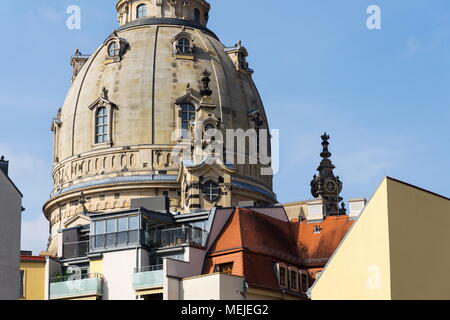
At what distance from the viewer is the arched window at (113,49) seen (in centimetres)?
9831

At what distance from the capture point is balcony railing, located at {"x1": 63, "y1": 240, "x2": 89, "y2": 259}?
69.9 meters

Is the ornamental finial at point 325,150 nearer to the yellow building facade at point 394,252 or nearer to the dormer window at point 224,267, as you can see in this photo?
the dormer window at point 224,267

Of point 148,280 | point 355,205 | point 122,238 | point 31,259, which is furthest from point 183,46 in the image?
point 148,280

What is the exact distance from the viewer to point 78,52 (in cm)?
10356

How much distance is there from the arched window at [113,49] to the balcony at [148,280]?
125ft

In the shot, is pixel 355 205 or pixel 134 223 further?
pixel 355 205

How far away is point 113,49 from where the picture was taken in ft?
324

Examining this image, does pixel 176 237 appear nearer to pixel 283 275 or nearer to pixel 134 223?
pixel 134 223

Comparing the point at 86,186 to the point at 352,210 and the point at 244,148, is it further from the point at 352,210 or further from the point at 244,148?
the point at 352,210

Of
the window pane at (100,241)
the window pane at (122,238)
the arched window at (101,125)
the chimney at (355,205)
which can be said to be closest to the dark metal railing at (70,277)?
the window pane at (100,241)

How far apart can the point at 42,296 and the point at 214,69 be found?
115ft

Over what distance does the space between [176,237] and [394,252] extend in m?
26.7

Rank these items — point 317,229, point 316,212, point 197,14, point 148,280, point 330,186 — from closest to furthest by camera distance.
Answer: point 148,280, point 317,229, point 316,212, point 330,186, point 197,14
